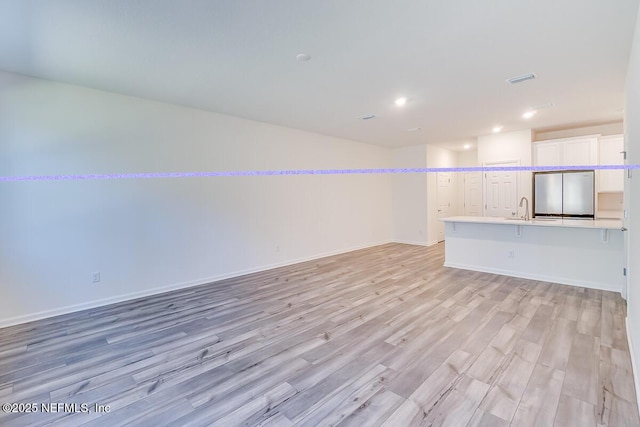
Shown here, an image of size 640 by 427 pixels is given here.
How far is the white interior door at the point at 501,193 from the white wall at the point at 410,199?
1.48m

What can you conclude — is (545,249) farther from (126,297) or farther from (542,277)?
(126,297)

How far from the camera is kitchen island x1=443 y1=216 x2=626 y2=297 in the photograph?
155 inches

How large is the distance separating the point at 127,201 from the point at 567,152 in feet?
24.6

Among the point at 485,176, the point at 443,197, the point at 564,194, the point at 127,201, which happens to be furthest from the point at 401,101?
the point at 443,197

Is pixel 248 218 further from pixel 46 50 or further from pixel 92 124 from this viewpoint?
pixel 46 50

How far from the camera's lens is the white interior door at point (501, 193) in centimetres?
630

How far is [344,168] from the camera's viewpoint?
277 inches

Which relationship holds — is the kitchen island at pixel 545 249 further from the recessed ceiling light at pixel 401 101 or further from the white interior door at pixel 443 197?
the white interior door at pixel 443 197

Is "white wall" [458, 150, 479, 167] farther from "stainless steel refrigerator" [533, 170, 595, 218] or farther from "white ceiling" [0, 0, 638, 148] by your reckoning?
"white ceiling" [0, 0, 638, 148]

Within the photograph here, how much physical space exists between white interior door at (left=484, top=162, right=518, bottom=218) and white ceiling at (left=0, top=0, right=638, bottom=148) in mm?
2027

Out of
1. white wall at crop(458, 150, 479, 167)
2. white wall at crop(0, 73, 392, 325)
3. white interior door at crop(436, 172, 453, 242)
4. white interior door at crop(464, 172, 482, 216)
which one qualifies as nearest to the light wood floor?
white wall at crop(0, 73, 392, 325)

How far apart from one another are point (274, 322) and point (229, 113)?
3.36 meters

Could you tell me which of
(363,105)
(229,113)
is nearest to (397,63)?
(363,105)

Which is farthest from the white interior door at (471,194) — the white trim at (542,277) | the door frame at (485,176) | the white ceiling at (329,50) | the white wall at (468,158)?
the white ceiling at (329,50)
